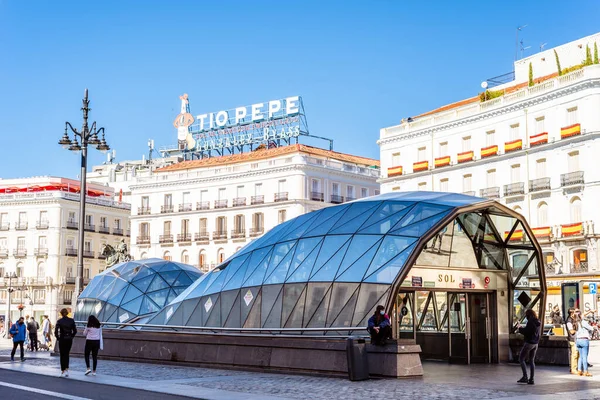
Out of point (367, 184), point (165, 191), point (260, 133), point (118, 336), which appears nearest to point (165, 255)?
point (165, 191)

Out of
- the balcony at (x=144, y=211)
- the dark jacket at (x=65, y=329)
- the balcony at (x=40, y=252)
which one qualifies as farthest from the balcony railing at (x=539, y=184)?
the balcony at (x=40, y=252)

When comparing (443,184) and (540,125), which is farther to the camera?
(443,184)

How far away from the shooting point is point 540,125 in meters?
62.5

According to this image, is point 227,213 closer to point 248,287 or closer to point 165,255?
point 165,255

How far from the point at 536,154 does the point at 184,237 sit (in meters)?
41.5

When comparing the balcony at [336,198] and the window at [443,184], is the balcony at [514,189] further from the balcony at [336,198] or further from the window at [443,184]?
the balcony at [336,198]

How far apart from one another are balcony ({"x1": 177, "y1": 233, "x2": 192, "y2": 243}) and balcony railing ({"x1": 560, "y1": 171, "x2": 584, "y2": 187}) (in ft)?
141

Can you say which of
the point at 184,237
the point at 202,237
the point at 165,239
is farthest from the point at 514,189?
the point at 165,239

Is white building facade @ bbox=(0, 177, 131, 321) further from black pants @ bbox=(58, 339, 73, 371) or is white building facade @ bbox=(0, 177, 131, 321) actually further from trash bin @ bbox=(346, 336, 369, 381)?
trash bin @ bbox=(346, 336, 369, 381)

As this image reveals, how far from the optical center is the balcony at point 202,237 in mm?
87750

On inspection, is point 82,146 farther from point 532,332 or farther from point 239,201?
point 239,201

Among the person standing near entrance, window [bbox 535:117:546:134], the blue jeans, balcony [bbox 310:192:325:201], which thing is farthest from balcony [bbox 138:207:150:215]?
the person standing near entrance

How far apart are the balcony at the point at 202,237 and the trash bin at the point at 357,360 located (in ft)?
226

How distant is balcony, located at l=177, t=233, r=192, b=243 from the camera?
293 ft
